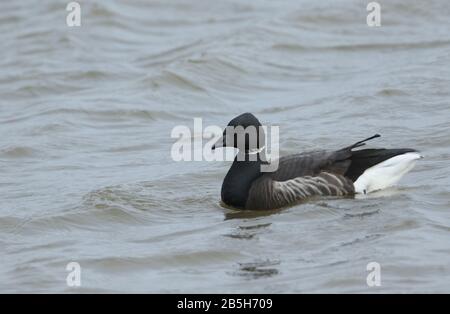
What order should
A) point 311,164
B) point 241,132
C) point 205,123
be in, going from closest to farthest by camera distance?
point 241,132
point 311,164
point 205,123

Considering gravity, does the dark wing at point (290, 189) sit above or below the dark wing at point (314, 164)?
below

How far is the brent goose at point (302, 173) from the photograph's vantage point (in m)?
12.5

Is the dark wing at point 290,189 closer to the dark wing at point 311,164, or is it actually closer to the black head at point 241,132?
the dark wing at point 311,164

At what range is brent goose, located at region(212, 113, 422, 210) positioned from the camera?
1247cm

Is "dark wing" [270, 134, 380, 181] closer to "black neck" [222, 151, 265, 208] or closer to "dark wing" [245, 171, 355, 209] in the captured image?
"dark wing" [245, 171, 355, 209]

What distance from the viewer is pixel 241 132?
1250 centimetres

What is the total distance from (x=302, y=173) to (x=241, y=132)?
795mm

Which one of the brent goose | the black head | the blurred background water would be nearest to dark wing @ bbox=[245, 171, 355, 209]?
the brent goose

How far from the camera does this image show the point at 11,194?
537 inches

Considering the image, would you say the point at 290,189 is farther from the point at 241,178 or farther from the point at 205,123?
the point at 205,123

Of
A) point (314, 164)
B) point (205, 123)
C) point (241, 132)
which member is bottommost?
point (314, 164)

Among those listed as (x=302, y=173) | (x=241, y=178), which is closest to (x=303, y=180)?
(x=302, y=173)

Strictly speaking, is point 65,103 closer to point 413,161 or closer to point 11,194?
point 11,194

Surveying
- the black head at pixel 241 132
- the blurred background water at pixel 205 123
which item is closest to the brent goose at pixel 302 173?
the black head at pixel 241 132
